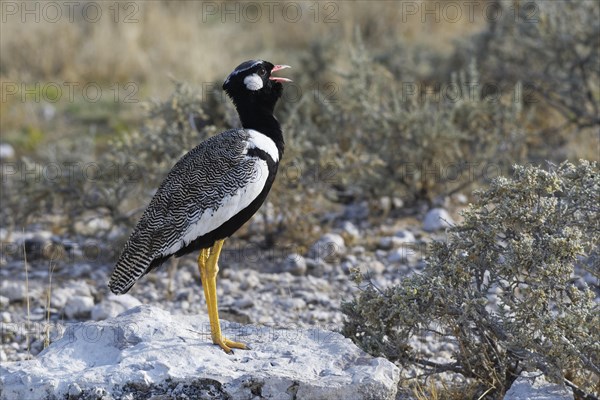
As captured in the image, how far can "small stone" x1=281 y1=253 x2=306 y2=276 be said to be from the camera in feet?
25.2

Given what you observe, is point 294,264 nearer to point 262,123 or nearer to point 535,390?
point 262,123

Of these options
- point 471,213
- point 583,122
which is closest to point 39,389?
point 471,213

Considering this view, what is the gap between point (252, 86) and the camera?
571 centimetres

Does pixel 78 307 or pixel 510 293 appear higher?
pixel 510 293

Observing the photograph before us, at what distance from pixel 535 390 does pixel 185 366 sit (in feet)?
5.82

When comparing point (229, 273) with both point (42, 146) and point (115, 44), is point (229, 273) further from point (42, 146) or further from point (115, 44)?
point (115, 44)

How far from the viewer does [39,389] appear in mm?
4480

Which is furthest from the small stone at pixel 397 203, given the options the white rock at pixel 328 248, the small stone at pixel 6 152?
the small stone at pixel 6 152

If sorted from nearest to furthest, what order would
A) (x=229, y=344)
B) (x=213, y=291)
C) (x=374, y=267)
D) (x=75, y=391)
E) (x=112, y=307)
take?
(x=75, y=391) → (x=229, y=344) → (x=213, y=291) → (x=112, y=307) → (x=374, y=267)

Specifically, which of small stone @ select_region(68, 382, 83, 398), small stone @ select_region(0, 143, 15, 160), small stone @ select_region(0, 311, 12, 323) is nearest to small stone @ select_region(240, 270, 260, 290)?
small stone @ select_region(0, 311, 12, 323)

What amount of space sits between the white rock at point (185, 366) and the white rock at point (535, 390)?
683 millimetres

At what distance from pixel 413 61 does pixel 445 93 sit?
244 centimetres

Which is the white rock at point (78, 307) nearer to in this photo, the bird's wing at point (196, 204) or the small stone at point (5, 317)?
the small stone at point (5, 317)

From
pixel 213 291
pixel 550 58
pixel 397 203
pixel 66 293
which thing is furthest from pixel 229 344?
pixel 550 58
